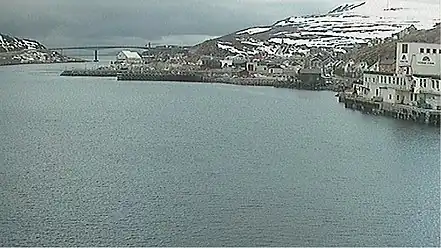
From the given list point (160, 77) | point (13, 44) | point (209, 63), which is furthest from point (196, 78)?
point (13, 44)

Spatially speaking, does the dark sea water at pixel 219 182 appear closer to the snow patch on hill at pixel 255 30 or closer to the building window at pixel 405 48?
the building window at pixel 405 48

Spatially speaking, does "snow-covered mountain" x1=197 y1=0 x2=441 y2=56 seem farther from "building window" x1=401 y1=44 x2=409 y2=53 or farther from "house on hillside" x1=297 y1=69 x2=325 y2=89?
"building window" x1=401 y1=44 x2=409 y2=53

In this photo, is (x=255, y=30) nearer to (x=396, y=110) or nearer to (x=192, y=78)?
(x=192, y=78)

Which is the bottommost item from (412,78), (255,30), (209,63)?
(209,63)

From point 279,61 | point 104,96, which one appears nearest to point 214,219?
point 104,96

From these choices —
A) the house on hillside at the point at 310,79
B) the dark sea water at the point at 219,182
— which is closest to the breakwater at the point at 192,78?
the house on hillside at the point at 310,79

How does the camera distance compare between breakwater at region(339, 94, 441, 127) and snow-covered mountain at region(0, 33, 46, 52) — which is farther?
snow-covered mountain at region(0, 33, 46, 52)

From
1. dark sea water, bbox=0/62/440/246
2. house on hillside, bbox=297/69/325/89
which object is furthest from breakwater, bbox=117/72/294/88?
dark sea water, bbox=0/62/440/246
